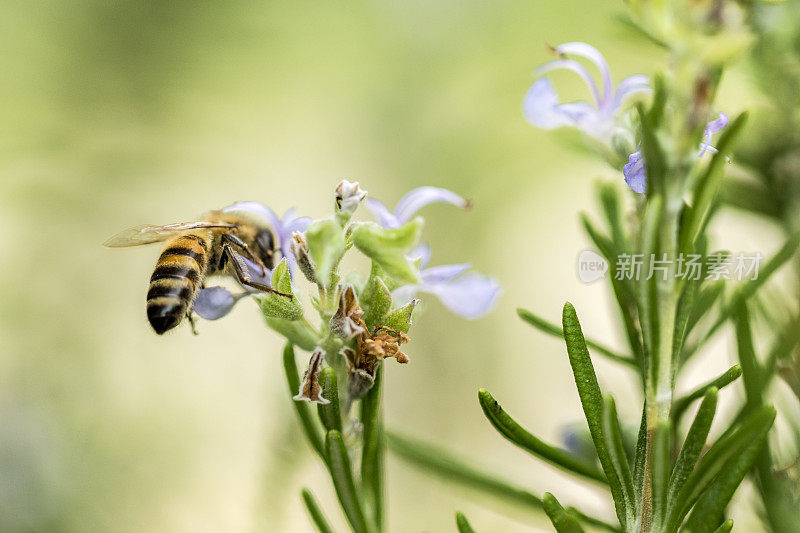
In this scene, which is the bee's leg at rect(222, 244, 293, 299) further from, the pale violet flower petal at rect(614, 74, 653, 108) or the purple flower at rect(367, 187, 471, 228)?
the pale violet flower petal at rect(614, 74, 653, 108)

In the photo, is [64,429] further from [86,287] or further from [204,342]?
[204,342]

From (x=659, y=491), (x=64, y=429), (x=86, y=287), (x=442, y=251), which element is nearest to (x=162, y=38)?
(x=86, y=287)

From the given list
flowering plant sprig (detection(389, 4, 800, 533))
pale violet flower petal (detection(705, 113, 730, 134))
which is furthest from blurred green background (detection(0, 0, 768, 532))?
pale violet flower petal (detection(705, 113, 730, 134))

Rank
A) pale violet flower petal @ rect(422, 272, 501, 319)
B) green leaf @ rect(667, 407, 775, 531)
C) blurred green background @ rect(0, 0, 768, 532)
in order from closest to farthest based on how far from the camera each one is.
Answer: green leaf @ rect(667, 407, 775, 531)
pale violet flower petal @ rect(422, 272, 501, 319)
blurred green background @ rect(0, 0, 768, 532)

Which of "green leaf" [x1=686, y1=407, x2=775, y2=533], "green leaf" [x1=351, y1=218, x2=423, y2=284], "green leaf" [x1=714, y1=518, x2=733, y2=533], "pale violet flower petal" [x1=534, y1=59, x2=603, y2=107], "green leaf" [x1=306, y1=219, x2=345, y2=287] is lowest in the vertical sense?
"green leaf" [x1=714, y1=518, x2=733, y2=533]

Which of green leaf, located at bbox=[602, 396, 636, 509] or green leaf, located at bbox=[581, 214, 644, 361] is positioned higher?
green leaf, located at bbox=[581, 214, 644, 361]

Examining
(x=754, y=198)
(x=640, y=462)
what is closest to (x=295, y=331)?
(x=640, y=462)

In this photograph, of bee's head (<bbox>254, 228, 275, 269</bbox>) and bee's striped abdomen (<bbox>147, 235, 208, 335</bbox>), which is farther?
bee's head (<bbox>254, 228, 275, 269</bbox>)
